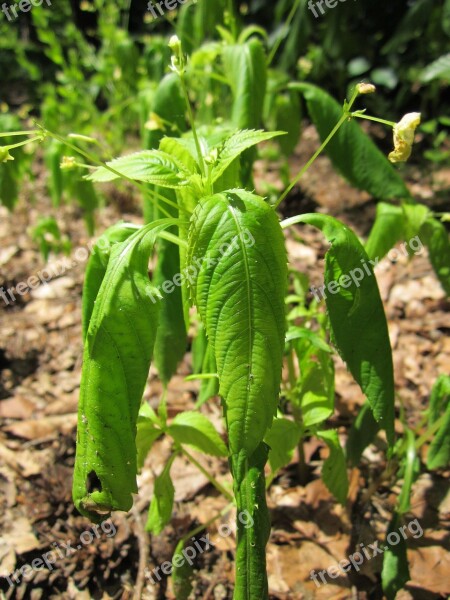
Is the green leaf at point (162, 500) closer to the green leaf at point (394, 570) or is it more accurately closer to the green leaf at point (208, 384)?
the green leaf at point (208, 384)

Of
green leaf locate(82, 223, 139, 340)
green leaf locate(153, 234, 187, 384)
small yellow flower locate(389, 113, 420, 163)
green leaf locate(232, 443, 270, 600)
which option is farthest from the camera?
green leaf locate(153, 234, 187, 384)

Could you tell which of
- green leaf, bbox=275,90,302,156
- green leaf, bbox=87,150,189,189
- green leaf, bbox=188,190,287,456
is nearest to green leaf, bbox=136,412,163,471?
green leaf, bbox=188,190,287,456

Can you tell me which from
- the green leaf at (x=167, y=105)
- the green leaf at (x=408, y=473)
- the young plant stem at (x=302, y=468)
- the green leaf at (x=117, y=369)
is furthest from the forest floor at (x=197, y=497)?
the green leaf at (x=117, y=369)

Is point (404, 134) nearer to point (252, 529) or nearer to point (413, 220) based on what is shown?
point (413, 220)

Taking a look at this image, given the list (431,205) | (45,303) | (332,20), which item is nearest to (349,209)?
(431,205)

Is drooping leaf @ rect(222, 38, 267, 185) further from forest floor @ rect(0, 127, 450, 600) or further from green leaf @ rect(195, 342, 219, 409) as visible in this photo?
green leaf @ rect(195, 342, 219, 409)
